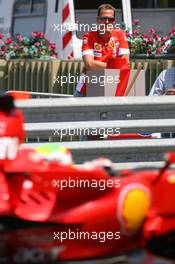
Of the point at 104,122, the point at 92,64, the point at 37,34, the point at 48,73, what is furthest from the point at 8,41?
the point at 104,122

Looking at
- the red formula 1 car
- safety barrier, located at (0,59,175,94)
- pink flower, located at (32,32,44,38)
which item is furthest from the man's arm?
pink flower, located at (32,32,44,38)

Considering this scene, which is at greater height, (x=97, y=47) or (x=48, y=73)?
(x=97, y=47)

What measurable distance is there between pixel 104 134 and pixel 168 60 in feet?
25.1

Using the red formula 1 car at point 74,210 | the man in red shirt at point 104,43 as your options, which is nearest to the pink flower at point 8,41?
the man in red shirt at point 104,43

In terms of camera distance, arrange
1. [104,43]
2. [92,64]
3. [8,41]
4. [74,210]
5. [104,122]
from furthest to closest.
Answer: [8,41] < [104,43] < [92,64] < [104,122] < [74,210]

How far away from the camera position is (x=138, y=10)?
61.0 ft

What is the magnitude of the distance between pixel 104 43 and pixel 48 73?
19.0 ft

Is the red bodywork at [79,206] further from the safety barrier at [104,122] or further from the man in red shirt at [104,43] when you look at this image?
the man in red shirt at [104,43]

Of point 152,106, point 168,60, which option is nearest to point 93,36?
point 152,106

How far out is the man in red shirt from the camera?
33.5 feet

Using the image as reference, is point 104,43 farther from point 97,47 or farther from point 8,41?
point 8,41

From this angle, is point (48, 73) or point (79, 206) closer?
point (79, 206)

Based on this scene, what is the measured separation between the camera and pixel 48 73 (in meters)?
16.0

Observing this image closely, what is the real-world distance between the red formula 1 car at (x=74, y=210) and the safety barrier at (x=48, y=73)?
10119mm
